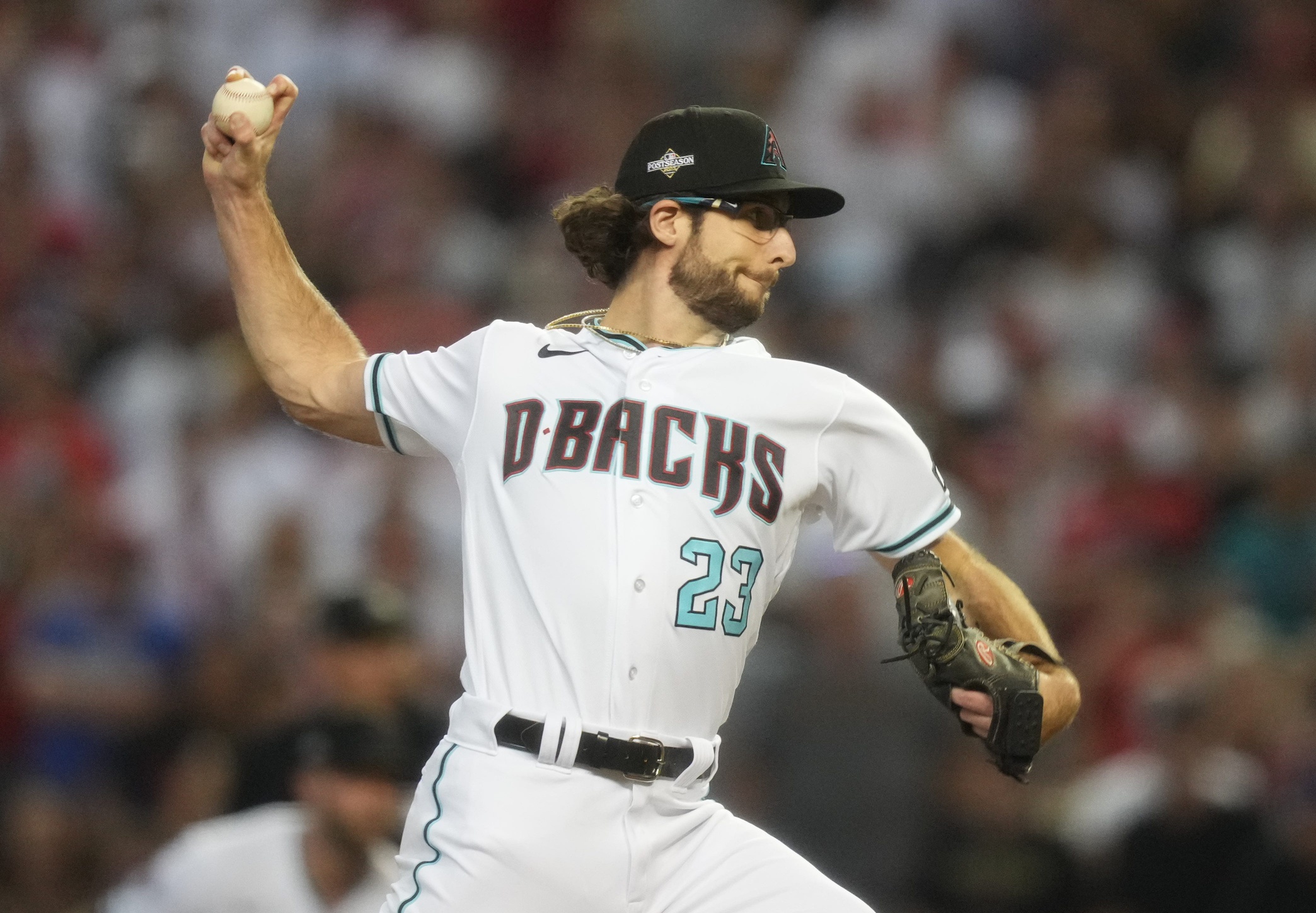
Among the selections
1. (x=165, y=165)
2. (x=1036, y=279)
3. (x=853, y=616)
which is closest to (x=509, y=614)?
(x=853, y=616)

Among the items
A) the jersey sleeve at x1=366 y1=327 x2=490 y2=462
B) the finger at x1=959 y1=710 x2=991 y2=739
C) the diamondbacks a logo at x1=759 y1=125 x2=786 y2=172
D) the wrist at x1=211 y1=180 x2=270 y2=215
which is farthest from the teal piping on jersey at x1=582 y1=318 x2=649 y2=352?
the finger at x1=959 y1=710 x2=991 y2=739

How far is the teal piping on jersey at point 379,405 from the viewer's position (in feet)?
13.5

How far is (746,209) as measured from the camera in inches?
164

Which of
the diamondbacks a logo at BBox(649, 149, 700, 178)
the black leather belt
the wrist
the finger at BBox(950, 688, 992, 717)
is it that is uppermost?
the diamondbacks a logo at BBox(649, 149, 700, 178)

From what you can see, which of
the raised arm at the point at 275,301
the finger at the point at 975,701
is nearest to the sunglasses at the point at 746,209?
the raised arm at the point at 275,301

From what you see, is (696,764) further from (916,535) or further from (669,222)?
(669,222)

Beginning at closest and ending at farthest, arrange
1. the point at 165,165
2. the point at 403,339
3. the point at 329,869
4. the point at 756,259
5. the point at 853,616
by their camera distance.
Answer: the point at 756,259
the point at 329,869
the point at 853,616
the point at 403,339
the point at 165,165

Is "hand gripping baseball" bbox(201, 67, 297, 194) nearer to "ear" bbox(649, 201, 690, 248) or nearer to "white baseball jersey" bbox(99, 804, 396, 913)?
"ear" bbox(649, 201, 690, 248)

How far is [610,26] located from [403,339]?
267cm

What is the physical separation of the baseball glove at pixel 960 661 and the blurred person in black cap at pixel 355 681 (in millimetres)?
2086

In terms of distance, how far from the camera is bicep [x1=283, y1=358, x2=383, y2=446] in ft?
13.7

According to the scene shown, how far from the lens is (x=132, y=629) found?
8.11 meters

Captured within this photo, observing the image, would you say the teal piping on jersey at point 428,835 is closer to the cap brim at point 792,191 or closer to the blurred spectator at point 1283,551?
the cap brim at point 792,191

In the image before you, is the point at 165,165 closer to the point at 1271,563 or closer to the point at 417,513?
the point at 417,513
